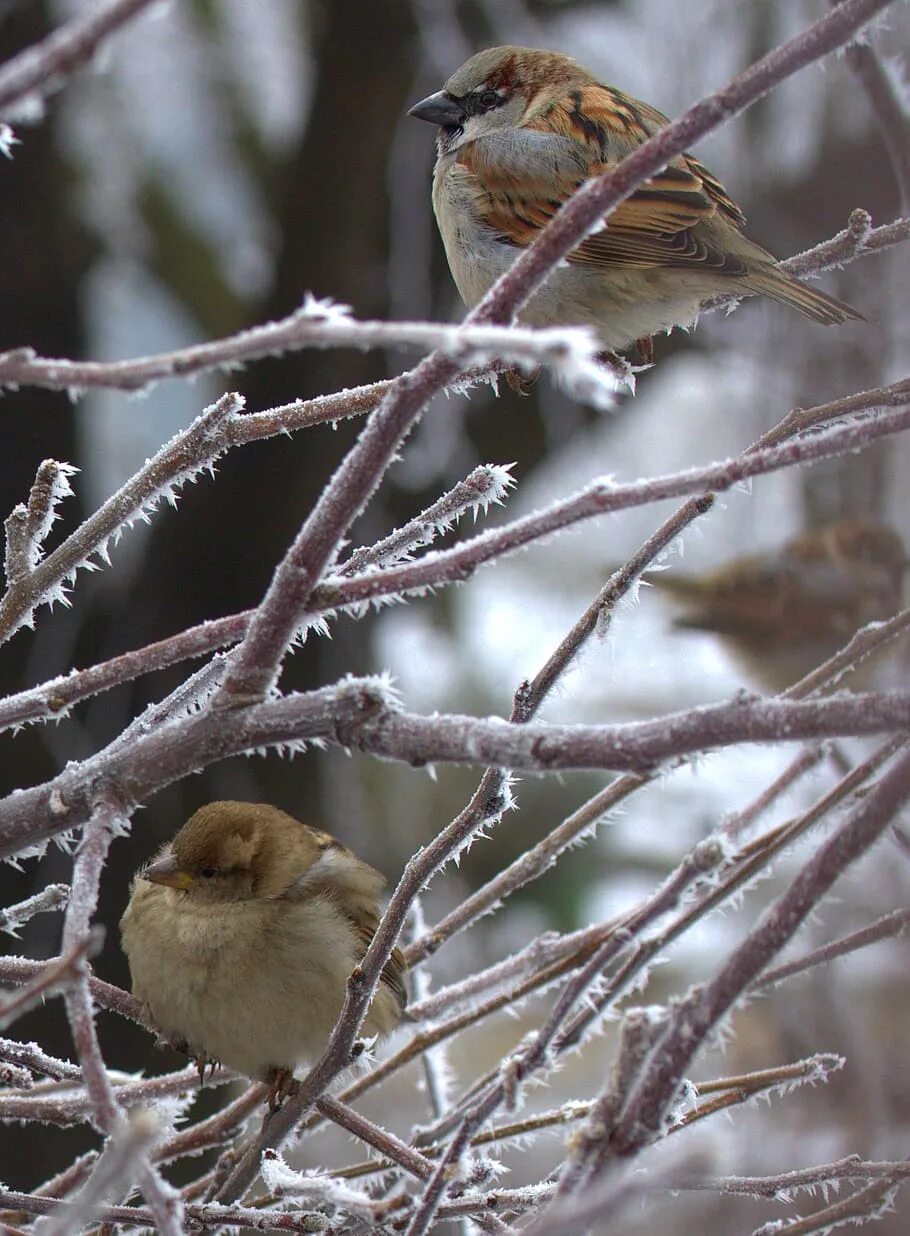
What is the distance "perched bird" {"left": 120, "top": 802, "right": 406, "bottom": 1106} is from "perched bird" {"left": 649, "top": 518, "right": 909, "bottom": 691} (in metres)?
1.61

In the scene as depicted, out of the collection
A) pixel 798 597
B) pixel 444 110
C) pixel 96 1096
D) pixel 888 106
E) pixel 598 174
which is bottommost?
pixel 96 1096

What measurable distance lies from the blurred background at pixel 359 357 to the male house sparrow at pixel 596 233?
4.63 feet

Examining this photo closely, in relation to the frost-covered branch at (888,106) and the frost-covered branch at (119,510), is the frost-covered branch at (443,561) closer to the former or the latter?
the frost-covered branch at (119,510)

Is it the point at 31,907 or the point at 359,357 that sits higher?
the point at 359,357

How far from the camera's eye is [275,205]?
5.69 metres

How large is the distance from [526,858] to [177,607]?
3800 millimetres

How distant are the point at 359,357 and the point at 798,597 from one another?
2252mm

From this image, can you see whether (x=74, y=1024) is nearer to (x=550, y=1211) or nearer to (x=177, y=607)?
(x=550, y=1211)

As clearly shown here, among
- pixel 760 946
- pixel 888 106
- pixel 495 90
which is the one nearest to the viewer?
pixel 760 946

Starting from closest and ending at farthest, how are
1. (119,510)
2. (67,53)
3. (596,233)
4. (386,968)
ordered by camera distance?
(67,53) → (119,510) → (386,968) → (596,233)

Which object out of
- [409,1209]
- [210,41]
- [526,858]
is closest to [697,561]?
[210,41]

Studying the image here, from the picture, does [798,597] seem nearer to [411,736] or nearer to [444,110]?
[444,110]

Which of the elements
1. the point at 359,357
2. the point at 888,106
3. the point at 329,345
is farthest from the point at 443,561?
Answer: the point at 359,357

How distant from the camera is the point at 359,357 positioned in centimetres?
526
